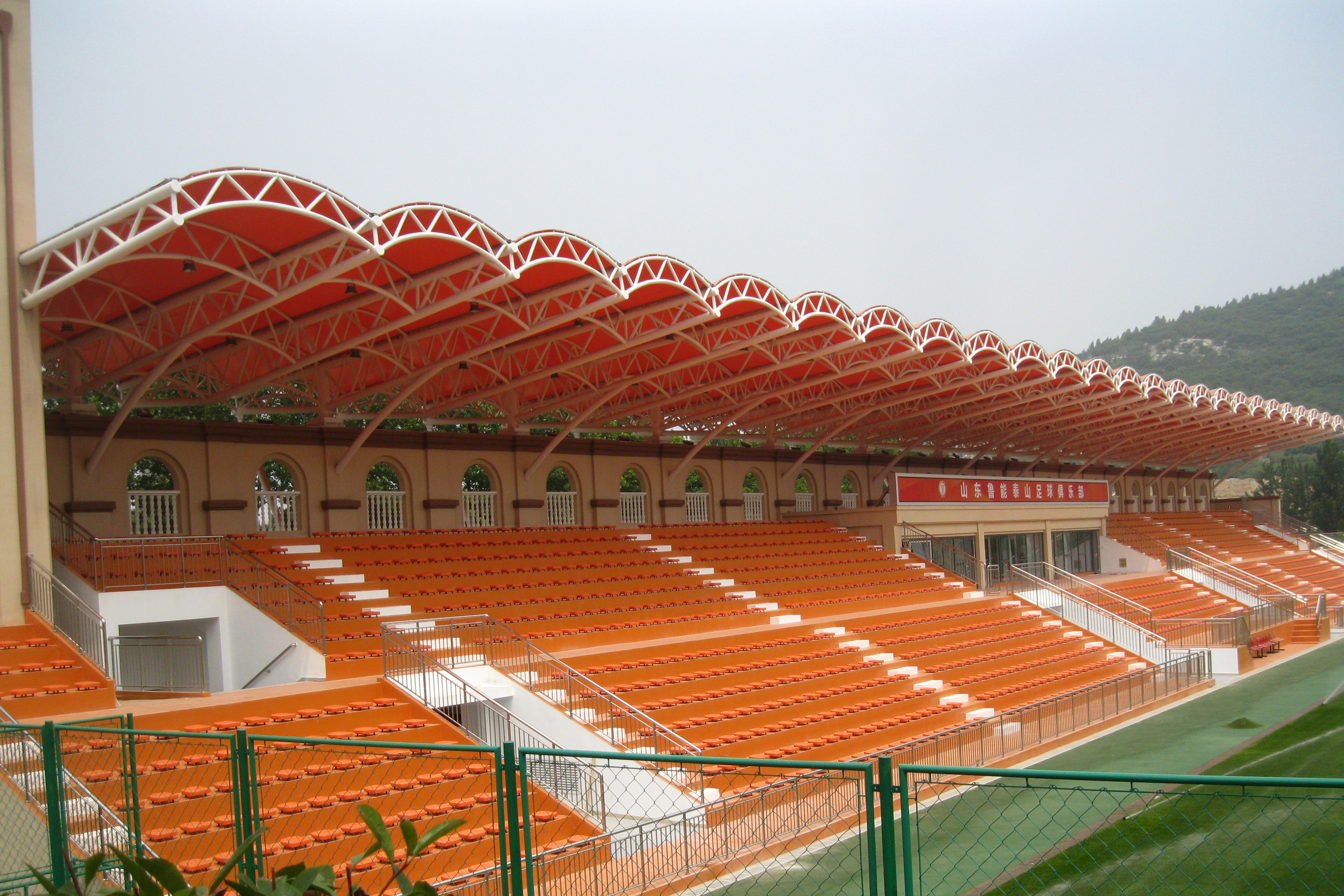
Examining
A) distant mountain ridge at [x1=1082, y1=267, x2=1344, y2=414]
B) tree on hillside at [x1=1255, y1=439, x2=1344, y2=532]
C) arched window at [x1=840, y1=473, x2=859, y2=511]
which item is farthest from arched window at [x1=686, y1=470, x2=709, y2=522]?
distant mountain ridge at [x1=1082, y1=267, x2=1344, y2=414]

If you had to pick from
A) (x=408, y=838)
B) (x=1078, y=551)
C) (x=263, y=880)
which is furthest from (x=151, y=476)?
(x=408, y=838)

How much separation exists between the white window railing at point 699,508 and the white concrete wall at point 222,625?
682 inches

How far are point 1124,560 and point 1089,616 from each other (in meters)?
14.7

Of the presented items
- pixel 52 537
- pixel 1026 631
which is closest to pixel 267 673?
pixel 52 537

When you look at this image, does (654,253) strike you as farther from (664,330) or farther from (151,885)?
(151,885)

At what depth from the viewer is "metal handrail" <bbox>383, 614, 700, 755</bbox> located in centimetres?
1444

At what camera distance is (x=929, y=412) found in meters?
34.9

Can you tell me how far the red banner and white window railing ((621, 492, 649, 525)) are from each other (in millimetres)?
7260

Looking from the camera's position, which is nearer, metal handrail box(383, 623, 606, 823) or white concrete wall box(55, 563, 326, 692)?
metal handrail box(383, 623, 606, 823)

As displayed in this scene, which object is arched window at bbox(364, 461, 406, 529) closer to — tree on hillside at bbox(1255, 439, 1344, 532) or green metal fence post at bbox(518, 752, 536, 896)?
green metal fence post at bbox(518, 752, 536, 896)

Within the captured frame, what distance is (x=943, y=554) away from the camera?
31203mm

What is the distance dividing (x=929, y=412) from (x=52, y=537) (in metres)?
25.7

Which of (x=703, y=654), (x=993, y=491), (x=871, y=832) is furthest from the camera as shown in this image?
(x=993, y=491)

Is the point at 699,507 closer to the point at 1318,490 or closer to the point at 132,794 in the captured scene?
the point at 132,794
